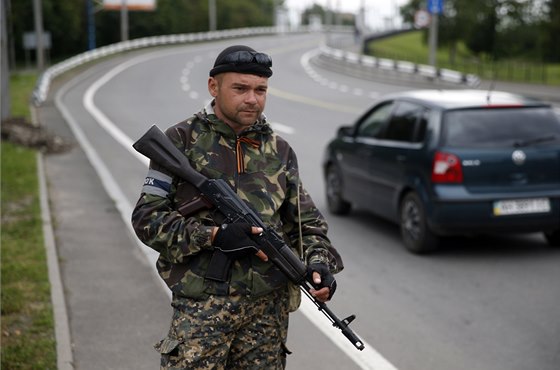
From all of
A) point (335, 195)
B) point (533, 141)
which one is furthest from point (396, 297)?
point (335, 195)

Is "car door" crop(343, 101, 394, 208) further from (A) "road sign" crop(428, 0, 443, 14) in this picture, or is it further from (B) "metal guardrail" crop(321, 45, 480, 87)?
(A) "road sign" crop(428, 0, 443, 14)

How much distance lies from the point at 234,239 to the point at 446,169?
5.63 m

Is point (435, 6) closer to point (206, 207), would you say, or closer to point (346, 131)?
point (346, 131)

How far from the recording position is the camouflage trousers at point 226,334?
11.5 ft

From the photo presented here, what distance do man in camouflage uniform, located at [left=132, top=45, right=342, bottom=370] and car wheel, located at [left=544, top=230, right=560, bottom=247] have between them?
6.16 metres

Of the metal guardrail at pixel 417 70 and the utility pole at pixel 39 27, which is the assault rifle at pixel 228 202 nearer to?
the utility pole at pixel 39 27

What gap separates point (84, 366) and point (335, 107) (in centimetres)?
2161

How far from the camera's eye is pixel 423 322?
6.84 meters

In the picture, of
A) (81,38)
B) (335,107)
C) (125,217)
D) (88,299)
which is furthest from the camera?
(81,38)

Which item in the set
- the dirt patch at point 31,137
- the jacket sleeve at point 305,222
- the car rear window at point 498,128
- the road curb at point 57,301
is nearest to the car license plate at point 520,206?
the car rear window at point 498,128

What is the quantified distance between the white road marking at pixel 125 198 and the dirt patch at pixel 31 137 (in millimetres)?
469

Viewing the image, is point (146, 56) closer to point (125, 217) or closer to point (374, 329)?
point (125, 217)

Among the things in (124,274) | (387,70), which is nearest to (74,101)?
(387,70)

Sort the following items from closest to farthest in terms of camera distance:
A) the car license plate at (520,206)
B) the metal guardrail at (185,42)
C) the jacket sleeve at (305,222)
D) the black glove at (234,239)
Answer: the black glove at (234,239), the jacket sleeve at (305,222), the car license plate at (520,206), the metal guardrail at (185,42)
